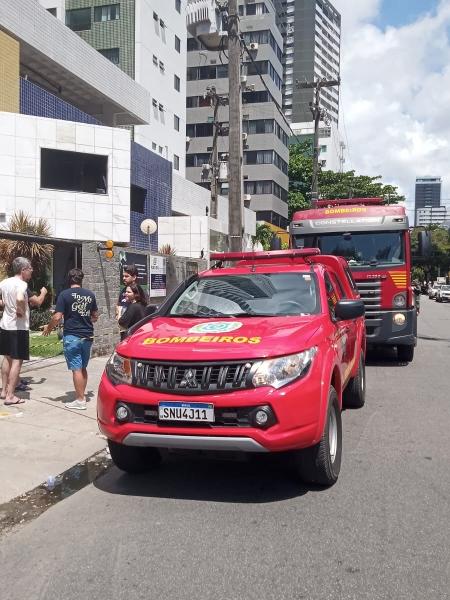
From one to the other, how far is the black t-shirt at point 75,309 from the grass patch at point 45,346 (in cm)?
436

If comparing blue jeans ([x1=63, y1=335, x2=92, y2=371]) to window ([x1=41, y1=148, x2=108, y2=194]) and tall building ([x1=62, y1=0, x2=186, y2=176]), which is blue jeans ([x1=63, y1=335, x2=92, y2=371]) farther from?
tall building ([x1=62, y1=0, x2=186, y2=176])

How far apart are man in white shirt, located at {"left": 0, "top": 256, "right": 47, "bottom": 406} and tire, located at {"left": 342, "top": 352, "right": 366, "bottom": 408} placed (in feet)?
13.3

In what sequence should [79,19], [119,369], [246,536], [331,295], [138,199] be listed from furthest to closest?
1. [79,19]
2. [138,199]
3. [331,295]
4. [119,369]
5. [246,536]

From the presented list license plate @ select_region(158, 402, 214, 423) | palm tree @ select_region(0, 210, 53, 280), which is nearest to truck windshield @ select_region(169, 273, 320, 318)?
license plate @ select_region(158, 402, 214, 423)

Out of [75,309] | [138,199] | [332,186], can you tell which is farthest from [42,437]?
[332,186]

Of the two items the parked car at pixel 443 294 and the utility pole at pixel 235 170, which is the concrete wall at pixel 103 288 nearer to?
the utility pole at pixel 235 170

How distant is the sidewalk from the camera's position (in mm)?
5062

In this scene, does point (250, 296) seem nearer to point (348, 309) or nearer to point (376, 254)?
point (348, 309)

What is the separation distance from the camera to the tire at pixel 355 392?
7352 millimetres

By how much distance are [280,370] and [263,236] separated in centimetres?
4188

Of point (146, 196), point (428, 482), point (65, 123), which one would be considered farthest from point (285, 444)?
point (146, 196)

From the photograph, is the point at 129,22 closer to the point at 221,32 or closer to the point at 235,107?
the point at 221,32

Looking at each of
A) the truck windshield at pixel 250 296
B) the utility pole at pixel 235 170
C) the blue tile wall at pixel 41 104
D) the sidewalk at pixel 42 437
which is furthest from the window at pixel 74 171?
the truck windshield at pixel 250 296

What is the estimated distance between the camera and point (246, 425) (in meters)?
4.15
